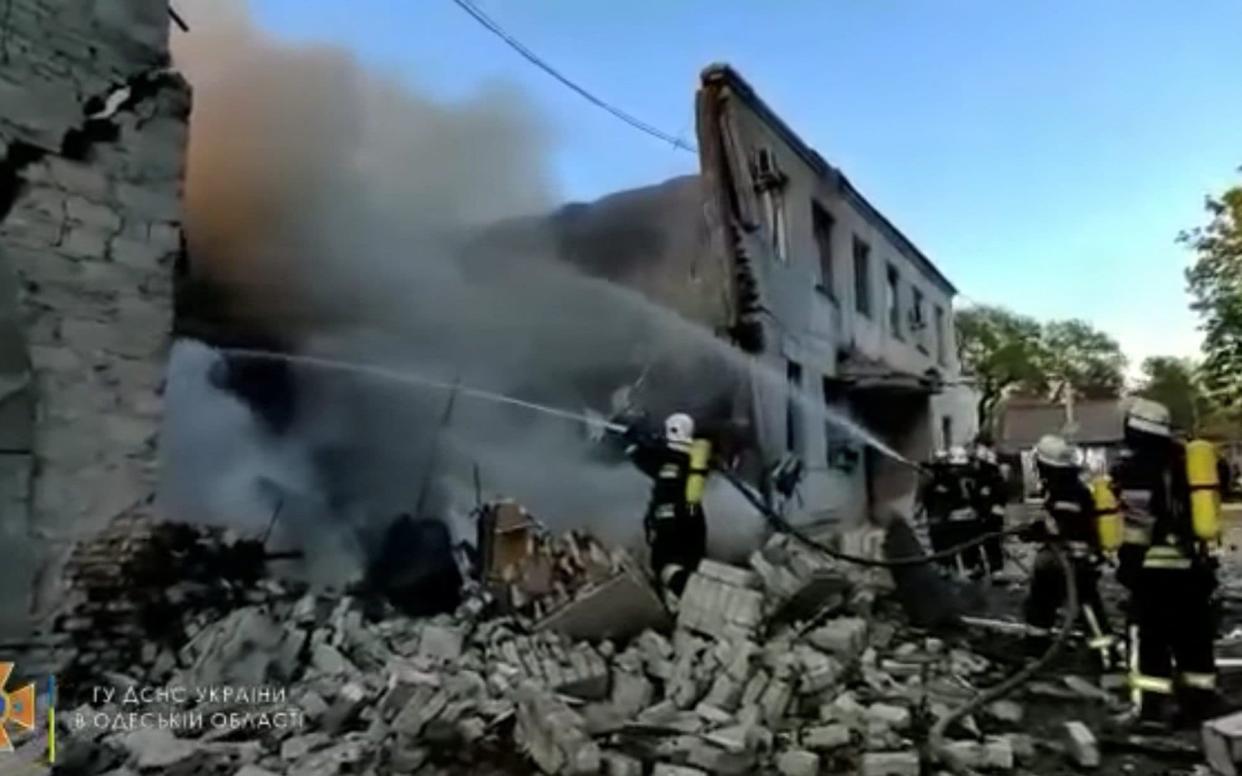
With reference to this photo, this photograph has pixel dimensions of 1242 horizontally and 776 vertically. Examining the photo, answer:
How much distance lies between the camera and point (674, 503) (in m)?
6.07

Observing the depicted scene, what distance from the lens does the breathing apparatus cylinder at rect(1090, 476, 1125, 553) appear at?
5.67 m

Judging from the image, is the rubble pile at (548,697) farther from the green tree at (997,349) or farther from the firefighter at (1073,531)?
the green tree at (997,349)

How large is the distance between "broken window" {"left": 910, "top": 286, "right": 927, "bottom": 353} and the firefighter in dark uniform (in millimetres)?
7184

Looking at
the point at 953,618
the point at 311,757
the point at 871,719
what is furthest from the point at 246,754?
the point at 953,618

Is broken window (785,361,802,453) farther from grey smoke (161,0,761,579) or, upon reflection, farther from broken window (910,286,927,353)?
broken window (910,286,927,353)

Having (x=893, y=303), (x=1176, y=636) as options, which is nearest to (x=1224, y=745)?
(x=1176, y=636)

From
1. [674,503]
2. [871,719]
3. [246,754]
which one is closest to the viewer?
[246,754]

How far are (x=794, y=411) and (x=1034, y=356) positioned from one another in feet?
Answer: 32.7

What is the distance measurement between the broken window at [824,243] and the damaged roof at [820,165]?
1.31 feet

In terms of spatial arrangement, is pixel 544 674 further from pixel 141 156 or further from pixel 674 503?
pixel 141 156

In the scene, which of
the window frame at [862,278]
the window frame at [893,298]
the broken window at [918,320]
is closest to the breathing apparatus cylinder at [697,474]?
the window frame at [862,278]

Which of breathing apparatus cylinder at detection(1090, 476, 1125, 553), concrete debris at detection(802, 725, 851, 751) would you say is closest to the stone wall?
concrete debris at detection(802, 725, 851, 751)

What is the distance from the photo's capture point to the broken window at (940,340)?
42.0 ft

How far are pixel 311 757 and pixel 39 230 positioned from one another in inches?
98.5
